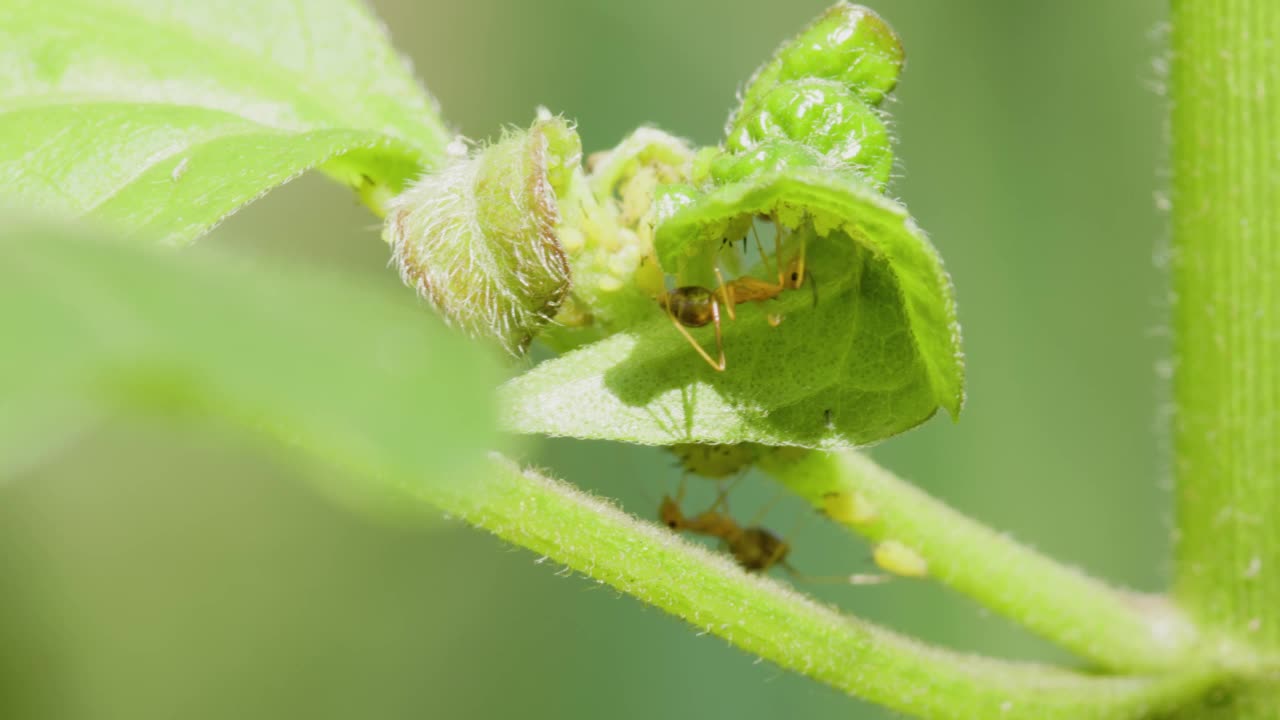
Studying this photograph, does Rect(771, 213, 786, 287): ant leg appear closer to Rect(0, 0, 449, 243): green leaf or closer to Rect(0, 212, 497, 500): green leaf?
Rect(0, 0, 449, 243): green leaf

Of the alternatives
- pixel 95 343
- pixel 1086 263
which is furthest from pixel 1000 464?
pixel 95 343

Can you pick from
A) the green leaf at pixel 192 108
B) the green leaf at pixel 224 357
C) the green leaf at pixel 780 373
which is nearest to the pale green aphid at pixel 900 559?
the green leaf at pixel 780 373

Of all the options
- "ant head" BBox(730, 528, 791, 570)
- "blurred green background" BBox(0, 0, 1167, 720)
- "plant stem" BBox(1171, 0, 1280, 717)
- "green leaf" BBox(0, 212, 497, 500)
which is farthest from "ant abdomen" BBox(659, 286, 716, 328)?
"blurred green background" BBox(0, 0, 1167, 720)

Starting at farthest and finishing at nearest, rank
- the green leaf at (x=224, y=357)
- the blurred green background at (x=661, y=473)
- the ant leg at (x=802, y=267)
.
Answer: the blurred green background at (x=661, y=473) → the ant leg at (x=802, y=267) → the green leaf at (x=224, y=357)

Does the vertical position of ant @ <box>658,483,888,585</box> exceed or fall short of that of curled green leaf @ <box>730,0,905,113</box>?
it falls short

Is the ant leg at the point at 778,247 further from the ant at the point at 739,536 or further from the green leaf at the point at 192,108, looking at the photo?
the ant at the point at 739,536

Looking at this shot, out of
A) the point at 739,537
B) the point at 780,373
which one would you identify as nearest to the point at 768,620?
the point at 780,373
